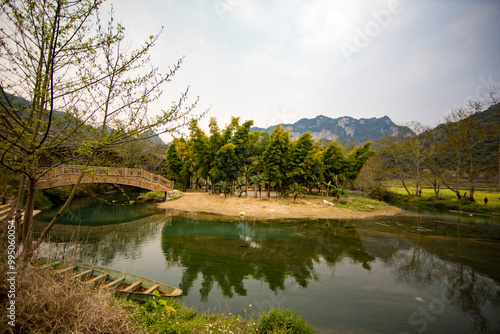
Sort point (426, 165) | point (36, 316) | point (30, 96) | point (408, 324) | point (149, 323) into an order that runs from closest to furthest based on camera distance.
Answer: point (36, 316), point (30, 96), point (149, 323), point (408, 324), point (426, 165)

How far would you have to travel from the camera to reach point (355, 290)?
23.5ft

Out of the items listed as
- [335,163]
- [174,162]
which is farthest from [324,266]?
[174,162]

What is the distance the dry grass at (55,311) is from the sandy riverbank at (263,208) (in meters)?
15.6

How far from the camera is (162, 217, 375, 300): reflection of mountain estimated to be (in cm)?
771

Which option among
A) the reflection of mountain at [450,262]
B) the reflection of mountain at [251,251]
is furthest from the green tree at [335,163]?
the reflection of mountain at [251,251]

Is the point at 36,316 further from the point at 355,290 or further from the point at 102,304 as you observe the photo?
the point at 355,290

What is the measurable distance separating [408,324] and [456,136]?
27.1 m

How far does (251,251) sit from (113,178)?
17454 millimetres

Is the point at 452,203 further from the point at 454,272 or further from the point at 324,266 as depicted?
the point at 324,266

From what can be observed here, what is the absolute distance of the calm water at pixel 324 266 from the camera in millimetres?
5926

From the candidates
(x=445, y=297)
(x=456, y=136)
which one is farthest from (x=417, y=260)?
(x=456, y=136)

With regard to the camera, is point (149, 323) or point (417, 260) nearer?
point (149, 323)

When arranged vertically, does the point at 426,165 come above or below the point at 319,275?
above

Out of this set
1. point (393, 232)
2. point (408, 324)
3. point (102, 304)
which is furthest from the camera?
point (393, 232)
